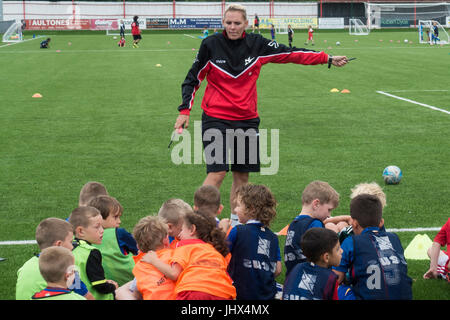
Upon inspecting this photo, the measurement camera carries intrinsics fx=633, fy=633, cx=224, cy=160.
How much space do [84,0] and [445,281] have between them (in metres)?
74.8

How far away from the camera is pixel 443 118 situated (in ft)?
46.1

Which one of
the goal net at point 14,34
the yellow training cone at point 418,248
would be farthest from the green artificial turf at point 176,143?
the goal net at point 14,34

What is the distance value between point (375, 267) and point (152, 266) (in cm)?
154

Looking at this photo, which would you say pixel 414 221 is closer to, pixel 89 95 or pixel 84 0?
pixel 89 95

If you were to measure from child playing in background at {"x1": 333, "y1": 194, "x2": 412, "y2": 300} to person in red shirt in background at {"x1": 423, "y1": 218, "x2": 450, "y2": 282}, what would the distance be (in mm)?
953

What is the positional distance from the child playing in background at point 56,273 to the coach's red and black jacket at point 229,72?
305 centimetres

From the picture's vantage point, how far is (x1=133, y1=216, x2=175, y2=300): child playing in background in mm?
4316

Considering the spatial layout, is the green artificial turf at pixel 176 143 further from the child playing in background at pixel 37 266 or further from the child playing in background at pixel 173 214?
the child playing in background at pixel 173 214

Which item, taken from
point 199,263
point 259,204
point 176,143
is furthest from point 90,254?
point 176,143

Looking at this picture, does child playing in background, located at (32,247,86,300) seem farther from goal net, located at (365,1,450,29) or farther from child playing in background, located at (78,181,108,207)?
goal net, located at (365,1,450,29)

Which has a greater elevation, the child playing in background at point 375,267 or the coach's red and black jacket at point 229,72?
the coach's red and black jacket at point 229,72

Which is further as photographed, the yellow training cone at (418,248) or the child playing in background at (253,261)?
the yellow training cone at (418,248)

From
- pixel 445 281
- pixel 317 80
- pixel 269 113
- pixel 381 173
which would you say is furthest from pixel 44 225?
pixel 317 80

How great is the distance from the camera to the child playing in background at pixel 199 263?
13.5 feet
